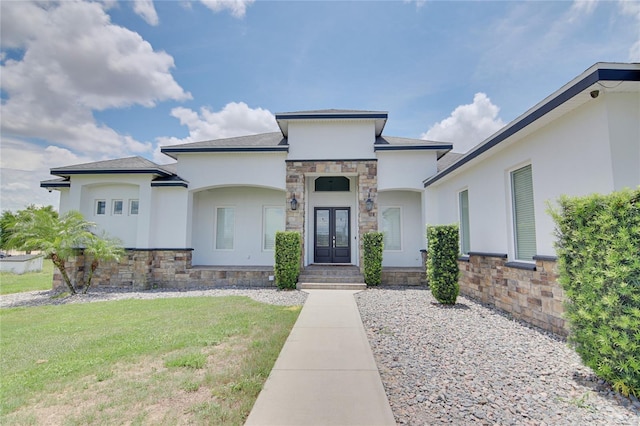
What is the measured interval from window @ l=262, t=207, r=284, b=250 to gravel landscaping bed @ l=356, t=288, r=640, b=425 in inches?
284

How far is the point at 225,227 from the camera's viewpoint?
41.0 feet

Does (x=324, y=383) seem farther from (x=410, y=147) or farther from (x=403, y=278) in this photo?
(x=410, y=147)

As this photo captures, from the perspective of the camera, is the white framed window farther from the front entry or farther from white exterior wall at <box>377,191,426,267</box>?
white exterior wall at <box>377,191,426,267</box>

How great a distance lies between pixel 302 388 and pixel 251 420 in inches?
29.4

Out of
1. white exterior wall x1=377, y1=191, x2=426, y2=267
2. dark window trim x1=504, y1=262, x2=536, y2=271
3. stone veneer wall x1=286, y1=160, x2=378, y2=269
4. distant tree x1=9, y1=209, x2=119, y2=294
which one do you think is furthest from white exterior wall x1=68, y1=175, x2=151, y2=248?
dark window trim x1=504, y1=262, x2=536, y2=271

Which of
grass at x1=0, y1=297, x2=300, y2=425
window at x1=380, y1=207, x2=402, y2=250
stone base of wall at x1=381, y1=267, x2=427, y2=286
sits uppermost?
window at x1=380, y1=207, x2=402, y2=250

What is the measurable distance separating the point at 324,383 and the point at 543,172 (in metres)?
5.17

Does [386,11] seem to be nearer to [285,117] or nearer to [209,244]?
[285,117]

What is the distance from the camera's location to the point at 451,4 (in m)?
8.66

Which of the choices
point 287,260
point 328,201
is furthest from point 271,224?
point 287,260

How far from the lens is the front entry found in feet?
41.3

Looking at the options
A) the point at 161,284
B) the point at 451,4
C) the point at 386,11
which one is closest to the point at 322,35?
the point at 386,11

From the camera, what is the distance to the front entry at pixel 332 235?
41.3 feet

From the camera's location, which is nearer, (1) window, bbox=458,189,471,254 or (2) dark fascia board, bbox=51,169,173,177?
(1) window, bbox=458,189,471,254
